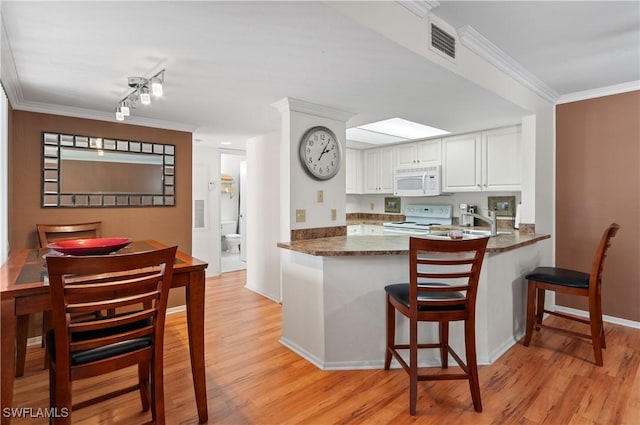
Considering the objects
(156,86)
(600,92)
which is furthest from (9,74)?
(600,92)

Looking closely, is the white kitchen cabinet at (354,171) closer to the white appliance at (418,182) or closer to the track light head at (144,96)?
the white appliance at (418,182)

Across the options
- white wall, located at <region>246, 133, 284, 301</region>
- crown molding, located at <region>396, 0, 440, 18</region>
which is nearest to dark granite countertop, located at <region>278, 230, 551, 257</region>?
white wall, located at <region>246, 133, 284, 301</region>

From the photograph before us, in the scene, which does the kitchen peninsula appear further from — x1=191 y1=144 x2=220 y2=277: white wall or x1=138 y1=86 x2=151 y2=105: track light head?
x1=191 y1=144 x2=220 y2=277: white wall

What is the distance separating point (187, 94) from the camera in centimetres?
254

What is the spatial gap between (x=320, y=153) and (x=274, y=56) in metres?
1.14

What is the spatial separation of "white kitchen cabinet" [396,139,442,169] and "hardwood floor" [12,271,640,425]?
2429 millimetres

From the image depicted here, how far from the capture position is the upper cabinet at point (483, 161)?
141 inches

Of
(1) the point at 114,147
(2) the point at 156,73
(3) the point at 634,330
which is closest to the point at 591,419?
(3) the point at 634,330

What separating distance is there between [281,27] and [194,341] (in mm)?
1647

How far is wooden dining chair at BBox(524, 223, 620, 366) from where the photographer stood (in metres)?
2.38

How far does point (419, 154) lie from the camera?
4527 millimetres

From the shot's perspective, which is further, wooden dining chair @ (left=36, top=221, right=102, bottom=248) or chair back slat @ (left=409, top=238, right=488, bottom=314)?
wooden dining chair @ (left=36, top=221, right=102, bottom=248)

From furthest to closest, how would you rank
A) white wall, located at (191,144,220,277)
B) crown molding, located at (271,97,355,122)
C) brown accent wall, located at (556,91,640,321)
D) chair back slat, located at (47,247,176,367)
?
white wall, located at (191,144,220,277)
brown accent wall, located at (556,91,640,321)
crown molding, located at (271,97,355,122)
chair back slat, located at (47,247,176,367)

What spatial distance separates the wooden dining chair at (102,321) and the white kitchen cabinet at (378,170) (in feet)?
12.8
